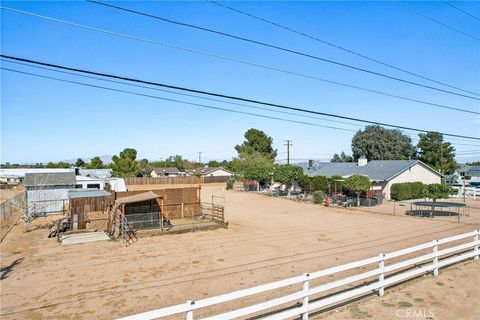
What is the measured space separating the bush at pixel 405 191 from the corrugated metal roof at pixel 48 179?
Answer: 35325mm

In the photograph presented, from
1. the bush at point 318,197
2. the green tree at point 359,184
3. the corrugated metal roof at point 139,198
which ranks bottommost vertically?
the bush at point 318,197

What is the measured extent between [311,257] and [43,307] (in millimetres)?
10791

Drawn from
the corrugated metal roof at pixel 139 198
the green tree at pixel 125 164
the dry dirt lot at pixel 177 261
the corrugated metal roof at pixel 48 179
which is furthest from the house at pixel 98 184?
the green tree at pixel 125 164

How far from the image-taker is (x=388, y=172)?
137 feet

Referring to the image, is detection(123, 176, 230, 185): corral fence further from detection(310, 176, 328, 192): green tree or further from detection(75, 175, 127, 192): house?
detection(310, 176, 328, 192): green tree

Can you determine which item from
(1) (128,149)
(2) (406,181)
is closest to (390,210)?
(2) (406,181)

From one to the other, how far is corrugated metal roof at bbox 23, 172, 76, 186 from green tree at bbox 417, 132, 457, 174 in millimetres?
70318

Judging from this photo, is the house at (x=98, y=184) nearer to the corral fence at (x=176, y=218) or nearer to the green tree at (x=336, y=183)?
the corral fence at (x=176, y=218)

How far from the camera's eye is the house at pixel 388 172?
40500 mm

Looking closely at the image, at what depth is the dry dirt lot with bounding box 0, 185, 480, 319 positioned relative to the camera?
10719mm

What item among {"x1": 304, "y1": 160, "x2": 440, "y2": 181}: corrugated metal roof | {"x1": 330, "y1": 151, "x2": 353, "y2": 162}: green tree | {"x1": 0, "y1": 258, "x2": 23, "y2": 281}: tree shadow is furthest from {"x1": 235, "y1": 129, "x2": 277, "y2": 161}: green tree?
{"x1": 0, "y1": 258, "x2": 23, "y2": 281}: tree shadow

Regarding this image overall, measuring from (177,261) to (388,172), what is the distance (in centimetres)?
3424

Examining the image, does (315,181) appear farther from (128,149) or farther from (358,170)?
(128,149)

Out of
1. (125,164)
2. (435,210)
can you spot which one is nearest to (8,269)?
(435,210)
